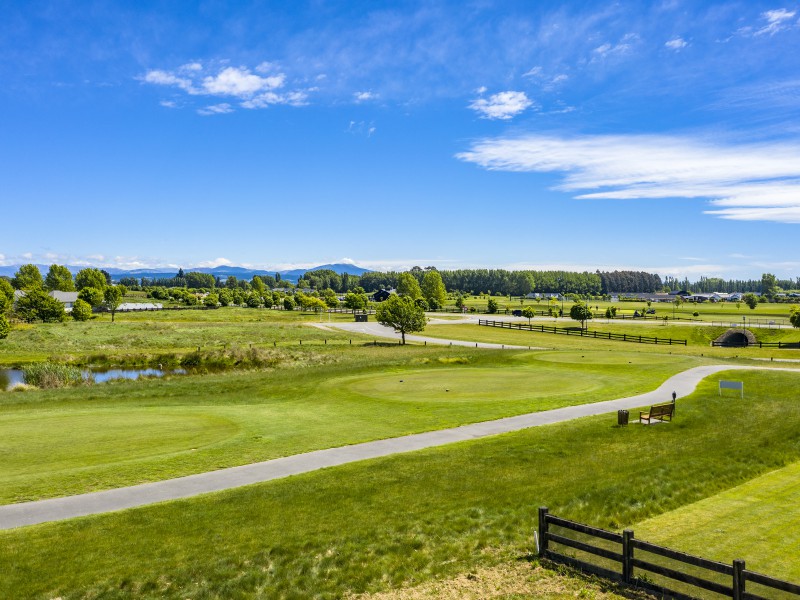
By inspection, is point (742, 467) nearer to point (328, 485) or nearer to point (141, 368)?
point (328, 485)

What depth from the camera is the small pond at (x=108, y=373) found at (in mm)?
50625

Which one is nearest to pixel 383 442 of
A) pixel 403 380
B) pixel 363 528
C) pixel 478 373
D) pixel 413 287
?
pixel 363 528

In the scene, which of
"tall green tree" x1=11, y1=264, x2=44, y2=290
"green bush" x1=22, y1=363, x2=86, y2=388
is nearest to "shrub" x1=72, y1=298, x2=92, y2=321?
"green bush" x1=22, y1=363, x2=86, y2=388

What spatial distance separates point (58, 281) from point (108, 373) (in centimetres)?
15122

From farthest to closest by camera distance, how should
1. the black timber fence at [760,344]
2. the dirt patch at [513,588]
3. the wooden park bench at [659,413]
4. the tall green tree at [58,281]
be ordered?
the tall green tree at [58,281]
the black timber fence at [760,344]
the wooden park bench at [659,413]
the dirt patch at [513,588]

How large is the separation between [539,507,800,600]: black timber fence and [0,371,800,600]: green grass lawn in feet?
2.71

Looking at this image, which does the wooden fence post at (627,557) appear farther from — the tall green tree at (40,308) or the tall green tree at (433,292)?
the tall green tree at (433,292)

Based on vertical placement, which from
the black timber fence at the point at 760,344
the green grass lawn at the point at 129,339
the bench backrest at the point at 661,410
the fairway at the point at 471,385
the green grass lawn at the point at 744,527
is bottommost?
the green grass lawn at the point at 129,339

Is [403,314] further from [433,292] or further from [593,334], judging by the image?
[433,292]

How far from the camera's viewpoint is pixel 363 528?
1357cm

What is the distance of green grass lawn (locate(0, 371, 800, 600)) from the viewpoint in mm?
11312

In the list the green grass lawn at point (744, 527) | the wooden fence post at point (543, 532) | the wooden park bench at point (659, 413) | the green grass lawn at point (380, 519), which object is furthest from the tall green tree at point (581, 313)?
the wooden fence post at point (543, 532)

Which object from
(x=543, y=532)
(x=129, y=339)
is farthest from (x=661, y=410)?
(x=129, y=339)

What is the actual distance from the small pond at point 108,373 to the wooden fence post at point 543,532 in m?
48.3
